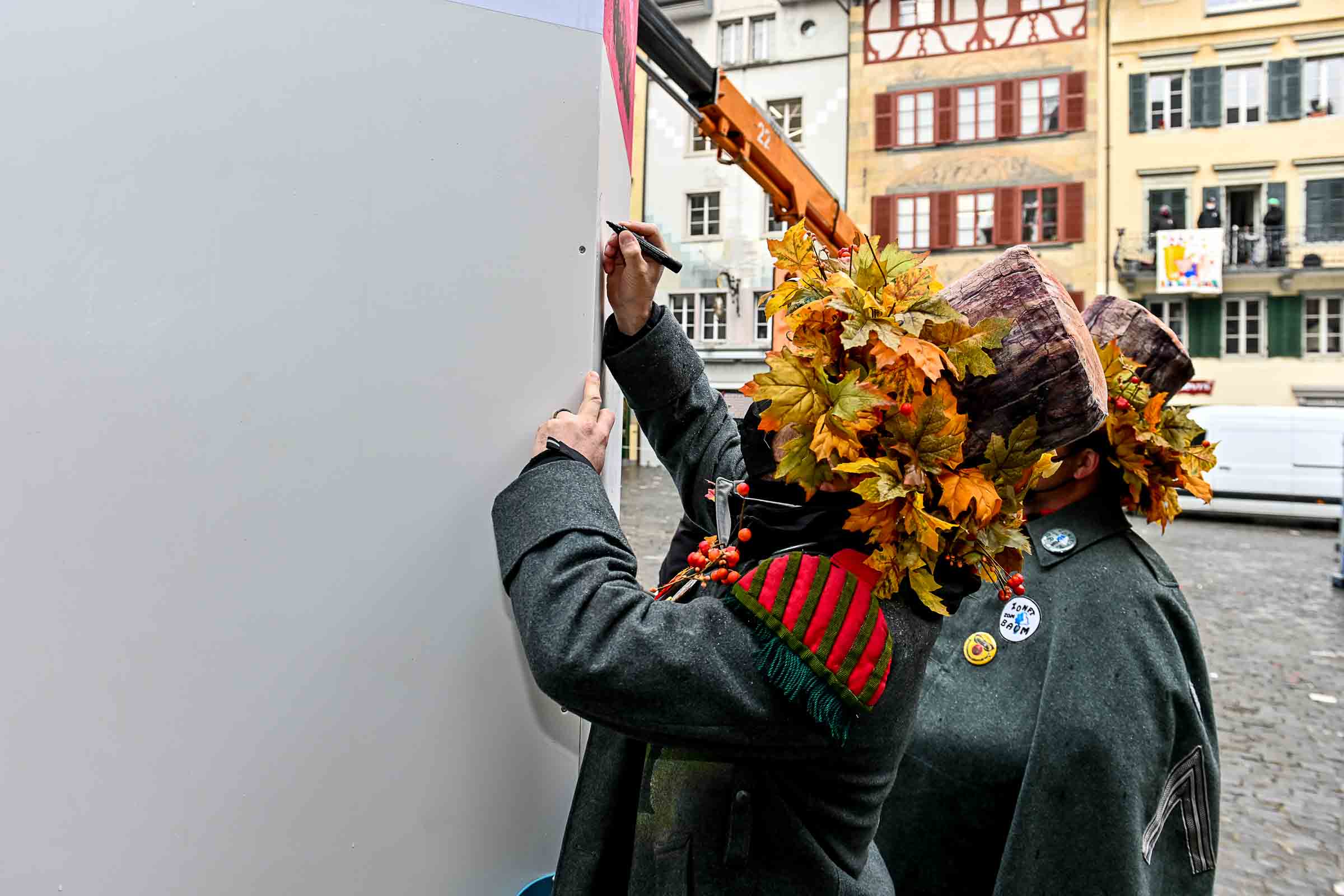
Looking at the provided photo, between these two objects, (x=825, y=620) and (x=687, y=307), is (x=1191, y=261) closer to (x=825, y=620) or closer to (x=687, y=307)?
(x=687, y=307)

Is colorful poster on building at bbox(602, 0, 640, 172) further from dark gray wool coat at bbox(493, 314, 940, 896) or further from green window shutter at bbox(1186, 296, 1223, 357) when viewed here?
green window shutter at bbox(1186, 296, 1223, 357)

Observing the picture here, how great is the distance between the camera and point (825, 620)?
1.04 m

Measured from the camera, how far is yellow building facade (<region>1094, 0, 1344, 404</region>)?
20.9 metres

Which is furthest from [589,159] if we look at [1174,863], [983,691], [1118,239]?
[1118,239]

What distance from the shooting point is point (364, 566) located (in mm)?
1178

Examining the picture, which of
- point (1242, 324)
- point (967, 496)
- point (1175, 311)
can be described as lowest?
point (967, 496)

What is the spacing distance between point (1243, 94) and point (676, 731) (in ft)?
86.0

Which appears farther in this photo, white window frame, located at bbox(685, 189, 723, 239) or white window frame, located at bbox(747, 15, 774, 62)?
white window frame, located at bbox(747, 15, 774, 62)

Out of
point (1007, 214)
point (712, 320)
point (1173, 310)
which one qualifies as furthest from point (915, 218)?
point (1173, 310)

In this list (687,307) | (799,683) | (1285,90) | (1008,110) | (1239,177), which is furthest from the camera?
(687,307)

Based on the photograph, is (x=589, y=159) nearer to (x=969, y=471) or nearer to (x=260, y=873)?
(x=969, y=471)

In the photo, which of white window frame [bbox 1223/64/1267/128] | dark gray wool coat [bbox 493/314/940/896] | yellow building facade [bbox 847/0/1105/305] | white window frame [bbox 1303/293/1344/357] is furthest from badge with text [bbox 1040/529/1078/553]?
white window frame [bbox 1223/64/1267/128]

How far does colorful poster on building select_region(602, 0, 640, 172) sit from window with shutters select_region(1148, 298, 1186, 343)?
75.1 ft

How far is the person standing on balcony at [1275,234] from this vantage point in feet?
69.2
